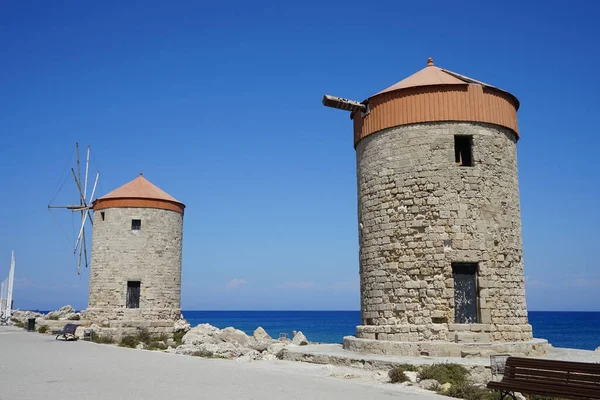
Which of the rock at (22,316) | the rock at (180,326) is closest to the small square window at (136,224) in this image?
the rock at (180,326)

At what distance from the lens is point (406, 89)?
525 inches

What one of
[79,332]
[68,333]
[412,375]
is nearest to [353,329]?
[79,332]

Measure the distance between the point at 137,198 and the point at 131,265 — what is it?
301 centimetres

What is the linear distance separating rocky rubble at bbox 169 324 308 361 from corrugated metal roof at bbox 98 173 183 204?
20.7 ft

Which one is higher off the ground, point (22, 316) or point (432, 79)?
point (432, 79)

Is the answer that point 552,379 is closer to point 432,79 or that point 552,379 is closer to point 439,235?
point 439,235

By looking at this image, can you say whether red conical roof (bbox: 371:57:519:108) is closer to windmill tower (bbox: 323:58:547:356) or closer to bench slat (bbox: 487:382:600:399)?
windmill tower (bbox: 323:58:547:356)

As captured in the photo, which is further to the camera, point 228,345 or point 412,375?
point 228,345

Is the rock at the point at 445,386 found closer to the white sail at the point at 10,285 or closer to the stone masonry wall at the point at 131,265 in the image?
the stone masonry wall at the point at 131,265

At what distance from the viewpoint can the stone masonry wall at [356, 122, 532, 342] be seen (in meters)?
12.3

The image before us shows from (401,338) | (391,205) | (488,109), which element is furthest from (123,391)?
(488,109)

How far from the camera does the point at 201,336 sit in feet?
72.1

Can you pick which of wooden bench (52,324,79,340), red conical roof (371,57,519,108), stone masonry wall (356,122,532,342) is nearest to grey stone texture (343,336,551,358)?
stone masonry wall (356,122,532,342)

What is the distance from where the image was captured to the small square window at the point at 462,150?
13.2 meters
